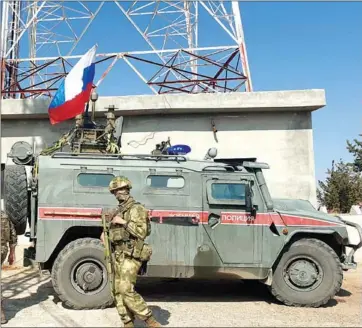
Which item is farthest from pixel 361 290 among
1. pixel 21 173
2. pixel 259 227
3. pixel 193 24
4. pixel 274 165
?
pixel 193 24

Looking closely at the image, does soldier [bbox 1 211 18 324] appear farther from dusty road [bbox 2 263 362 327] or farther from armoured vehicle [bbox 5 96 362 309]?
dusty road [bbox 2 263 362 327]

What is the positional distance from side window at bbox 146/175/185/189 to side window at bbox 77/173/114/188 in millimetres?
528

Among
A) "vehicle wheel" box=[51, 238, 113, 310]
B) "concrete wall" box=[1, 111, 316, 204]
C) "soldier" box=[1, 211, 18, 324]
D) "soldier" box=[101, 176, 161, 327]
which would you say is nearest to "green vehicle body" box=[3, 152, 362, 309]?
"vehicle wheel" box=[51, 238, 113, 310]

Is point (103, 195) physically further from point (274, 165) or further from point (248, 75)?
point (248, 75)

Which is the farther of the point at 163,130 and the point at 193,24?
the point at 193,24

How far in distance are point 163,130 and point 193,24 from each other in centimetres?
531

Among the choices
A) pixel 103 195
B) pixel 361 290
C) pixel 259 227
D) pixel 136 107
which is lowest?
pixel 361 290

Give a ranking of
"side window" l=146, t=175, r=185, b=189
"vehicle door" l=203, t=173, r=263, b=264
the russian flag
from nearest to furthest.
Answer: "vehicle door" l=203, t=173, r=263, b=264
"side window" l=146, t=175, r=185, b=189
the russian flag

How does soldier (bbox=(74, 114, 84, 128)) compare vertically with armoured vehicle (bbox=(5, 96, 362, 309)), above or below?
above

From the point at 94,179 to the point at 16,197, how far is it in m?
1.03

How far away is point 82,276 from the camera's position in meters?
5.75

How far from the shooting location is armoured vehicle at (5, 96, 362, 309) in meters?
5.78

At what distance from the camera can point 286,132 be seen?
10805 millimetres

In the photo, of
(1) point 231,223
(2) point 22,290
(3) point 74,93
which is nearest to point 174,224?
(1) point 231,223
